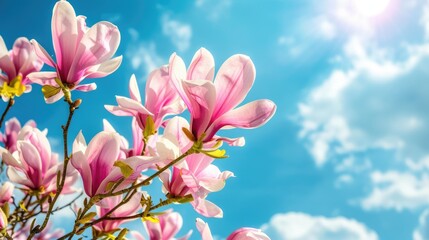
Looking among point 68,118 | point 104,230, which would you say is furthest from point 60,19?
point 104,230

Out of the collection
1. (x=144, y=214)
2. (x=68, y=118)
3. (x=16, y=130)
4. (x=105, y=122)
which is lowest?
(x=144, y=214)

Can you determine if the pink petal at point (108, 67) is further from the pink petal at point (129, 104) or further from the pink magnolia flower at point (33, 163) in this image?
the pink magnolia flower at point (33, 163)

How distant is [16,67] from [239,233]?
1.12 meters

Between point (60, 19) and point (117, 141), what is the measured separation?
1.06 feet

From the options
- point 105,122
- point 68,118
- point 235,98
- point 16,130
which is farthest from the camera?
point 16,130

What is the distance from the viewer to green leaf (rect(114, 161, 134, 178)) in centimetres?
105

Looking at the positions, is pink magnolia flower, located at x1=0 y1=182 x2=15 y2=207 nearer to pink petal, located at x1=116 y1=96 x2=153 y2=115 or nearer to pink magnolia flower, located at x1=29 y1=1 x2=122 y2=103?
pink magnolia flower, located at x1=29 y1=1 x2=122 y2=103

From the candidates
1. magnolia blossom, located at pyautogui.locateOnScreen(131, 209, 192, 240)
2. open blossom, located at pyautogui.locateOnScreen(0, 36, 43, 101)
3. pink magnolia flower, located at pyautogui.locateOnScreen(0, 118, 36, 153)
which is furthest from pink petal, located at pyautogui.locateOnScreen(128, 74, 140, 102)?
pink magnolia flower, located at pyautogui.locateOnScreen(0, 118, 36, 153)

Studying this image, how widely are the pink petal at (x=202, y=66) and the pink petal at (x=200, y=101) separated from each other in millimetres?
55

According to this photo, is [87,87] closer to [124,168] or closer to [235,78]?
[124,168]

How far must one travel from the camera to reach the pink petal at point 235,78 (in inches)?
39.8

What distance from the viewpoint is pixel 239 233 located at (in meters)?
1.21

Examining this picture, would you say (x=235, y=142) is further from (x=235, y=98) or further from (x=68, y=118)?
(x=68, y=118)

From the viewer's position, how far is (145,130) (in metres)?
1.16
